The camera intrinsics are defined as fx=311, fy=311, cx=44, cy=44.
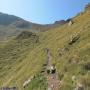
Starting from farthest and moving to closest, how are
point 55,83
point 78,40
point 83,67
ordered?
point 78,40 → point 55,83 → point 83,67

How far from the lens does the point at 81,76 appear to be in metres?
36.2

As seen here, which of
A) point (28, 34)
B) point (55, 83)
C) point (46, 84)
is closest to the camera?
point (55, 83)

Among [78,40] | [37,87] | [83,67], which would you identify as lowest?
[37,87]

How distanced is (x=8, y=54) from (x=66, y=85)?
327 feet

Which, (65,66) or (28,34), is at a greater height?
(28,34)

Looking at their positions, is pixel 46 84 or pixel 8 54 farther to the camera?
pixel 8 54

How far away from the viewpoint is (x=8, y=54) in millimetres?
135250

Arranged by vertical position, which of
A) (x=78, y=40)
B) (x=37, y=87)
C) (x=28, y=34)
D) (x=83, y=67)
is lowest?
(x=37, y=87)

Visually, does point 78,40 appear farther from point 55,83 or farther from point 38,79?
point 55,83

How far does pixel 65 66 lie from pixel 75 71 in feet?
15.1

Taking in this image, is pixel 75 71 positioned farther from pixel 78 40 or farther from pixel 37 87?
pixel 78 40

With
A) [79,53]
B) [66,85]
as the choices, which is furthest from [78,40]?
[66,85]

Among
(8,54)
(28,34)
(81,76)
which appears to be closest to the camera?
(81,76)

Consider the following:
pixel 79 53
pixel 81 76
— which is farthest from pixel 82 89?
pixel 79 53
